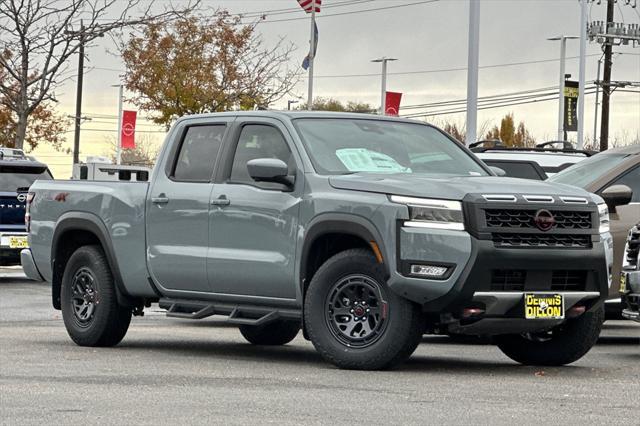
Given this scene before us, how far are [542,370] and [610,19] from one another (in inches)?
2239

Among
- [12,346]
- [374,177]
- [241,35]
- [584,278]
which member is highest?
[241,35]

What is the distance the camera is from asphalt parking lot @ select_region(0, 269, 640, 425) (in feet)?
27.5

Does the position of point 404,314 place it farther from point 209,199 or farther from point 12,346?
point 12,346

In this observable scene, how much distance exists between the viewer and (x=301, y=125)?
11.9 m

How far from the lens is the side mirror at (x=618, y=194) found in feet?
43.7

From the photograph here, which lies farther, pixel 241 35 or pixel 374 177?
pixel 241 35

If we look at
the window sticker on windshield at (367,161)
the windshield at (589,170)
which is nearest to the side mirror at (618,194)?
the windshield at (589,170)

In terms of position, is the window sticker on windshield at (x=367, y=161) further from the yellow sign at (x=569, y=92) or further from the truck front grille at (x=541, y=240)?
the yellow sign at (x=569, y=92)

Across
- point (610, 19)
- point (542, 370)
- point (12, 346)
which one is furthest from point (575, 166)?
point (610, 19)

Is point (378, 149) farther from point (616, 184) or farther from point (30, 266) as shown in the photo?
point (30, 266)

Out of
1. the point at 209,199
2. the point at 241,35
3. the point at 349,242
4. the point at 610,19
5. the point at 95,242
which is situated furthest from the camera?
the point at 610,19

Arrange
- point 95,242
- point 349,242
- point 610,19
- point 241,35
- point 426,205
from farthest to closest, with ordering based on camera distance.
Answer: point 610,19, point 241,35, point 95,242, point 349,242, point 426,205

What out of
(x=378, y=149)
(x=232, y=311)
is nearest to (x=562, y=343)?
(x=378, y=149)

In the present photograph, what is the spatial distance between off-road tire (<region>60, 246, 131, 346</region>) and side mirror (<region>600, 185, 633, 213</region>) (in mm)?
4305
